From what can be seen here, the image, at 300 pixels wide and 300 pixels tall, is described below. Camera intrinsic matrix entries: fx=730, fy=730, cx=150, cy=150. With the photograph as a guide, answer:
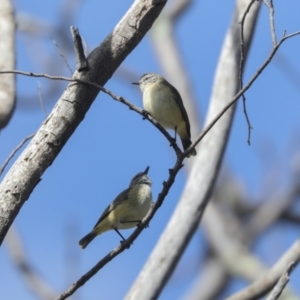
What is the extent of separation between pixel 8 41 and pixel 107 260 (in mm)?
2312

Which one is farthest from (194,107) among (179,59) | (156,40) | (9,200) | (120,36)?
(9,200)

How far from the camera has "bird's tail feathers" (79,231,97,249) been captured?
566 cm

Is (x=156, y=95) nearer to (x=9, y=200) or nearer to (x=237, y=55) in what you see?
(x=237, y=55)

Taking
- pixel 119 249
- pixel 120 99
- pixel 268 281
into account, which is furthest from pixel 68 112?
pixel 268 281

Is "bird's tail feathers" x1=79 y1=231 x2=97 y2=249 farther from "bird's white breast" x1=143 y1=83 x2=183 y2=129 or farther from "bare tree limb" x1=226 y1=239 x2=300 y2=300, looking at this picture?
"bare tree limb" x1=226 y1=239 x2=300 y2=300

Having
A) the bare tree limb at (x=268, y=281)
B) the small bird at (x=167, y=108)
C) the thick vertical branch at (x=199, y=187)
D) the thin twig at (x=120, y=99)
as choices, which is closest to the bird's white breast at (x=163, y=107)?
the small bird at (x=167, y=108)

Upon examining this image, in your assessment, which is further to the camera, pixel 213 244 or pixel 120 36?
pixel 213 244

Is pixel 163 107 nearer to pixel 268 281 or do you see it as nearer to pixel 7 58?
pixel 7 58

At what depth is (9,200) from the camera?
323 cm

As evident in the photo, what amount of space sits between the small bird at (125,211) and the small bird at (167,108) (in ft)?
1.72

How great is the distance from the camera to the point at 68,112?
3.44 m

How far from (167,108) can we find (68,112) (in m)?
1.82

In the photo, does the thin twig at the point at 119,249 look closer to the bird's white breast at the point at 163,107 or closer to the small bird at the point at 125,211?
the small bird at the point at 125,211

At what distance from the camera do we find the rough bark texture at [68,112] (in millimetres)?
3244
